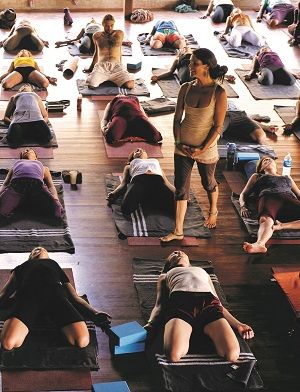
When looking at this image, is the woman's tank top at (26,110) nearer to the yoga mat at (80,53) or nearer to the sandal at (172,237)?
the sandal at (172,237)

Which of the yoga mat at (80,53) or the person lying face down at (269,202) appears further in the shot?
the yoga mat at (80,53)

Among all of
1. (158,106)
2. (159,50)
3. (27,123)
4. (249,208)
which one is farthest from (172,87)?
(249,208)

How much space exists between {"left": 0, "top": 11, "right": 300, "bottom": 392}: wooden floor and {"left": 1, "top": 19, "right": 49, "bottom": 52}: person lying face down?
1622mm

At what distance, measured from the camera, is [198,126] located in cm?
561

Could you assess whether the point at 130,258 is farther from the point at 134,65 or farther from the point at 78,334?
the point at 134,65

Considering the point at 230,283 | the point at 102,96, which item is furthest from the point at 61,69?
the point at 230,283

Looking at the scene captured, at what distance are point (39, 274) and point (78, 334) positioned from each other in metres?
0.46

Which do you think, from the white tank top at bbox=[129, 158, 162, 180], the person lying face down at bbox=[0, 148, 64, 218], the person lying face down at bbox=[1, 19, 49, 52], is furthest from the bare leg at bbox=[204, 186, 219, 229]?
the person lying face down at bbox=[1, 19, 49, 52]

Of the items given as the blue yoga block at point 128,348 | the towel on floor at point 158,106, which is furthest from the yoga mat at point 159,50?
the blue yoga block at point 128,348

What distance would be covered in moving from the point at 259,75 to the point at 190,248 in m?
4.21

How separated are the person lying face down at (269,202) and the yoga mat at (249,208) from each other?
0.20 feet

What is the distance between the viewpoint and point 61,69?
9.57m

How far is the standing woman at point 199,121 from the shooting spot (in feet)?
17.7

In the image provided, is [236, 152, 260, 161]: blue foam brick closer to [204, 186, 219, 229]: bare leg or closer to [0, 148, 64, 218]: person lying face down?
[204, 186, 219, 229]: bare leg
